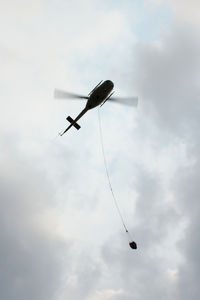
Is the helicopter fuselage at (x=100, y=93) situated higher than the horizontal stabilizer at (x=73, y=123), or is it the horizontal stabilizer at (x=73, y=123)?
the helicopter fuselage at (x=100, y=93)

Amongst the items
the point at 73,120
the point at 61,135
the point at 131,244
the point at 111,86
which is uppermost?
the point at 111,86

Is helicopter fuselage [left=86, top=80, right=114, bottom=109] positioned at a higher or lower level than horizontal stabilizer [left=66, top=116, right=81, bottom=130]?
higher

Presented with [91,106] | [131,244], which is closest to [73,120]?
[91,106]

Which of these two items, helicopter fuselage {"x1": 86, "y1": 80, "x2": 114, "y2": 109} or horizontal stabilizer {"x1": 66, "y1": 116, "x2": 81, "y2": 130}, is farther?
horizontal stabilizer {"x1": 66, "y1": 116, "x2": 81, "y2": 130}

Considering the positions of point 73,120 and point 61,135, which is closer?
point 61,135

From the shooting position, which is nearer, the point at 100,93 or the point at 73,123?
the point at 100,93

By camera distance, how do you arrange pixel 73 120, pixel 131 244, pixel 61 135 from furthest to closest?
pixel 73 120, pixel 61 135, pixel 131 244

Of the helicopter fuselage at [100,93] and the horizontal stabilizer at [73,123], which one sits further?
the horizontal stabilizer at [73,123]

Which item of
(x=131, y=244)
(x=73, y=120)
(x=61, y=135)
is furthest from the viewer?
(x=73, y=120)

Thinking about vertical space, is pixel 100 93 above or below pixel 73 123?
above

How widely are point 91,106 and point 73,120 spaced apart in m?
5.98

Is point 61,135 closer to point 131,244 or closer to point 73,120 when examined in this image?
point 73,120

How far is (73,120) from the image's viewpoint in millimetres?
79875

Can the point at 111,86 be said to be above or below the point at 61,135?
Result: above
